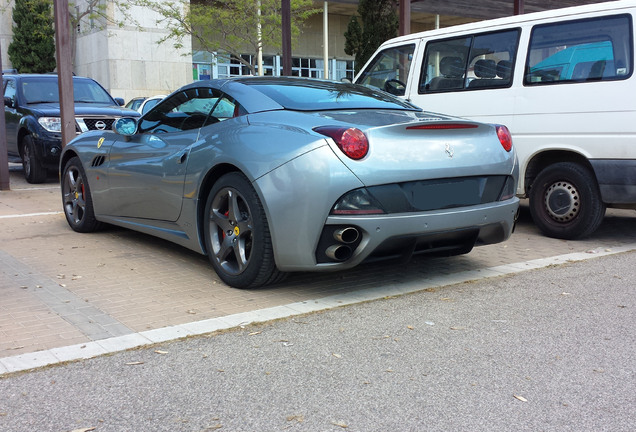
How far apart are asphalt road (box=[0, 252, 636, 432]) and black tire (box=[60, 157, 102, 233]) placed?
342 cm

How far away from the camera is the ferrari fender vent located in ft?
20.8

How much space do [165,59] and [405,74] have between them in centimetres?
2872

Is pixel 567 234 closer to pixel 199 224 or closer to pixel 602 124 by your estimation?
pixel 602 124

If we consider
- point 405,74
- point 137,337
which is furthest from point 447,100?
point 137,337

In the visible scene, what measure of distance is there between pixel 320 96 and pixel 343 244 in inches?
52.5

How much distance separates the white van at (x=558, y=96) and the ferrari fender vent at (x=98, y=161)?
3.64 m

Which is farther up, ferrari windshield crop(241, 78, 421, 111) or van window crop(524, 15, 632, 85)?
van window crop(524, 15, 632, 85)

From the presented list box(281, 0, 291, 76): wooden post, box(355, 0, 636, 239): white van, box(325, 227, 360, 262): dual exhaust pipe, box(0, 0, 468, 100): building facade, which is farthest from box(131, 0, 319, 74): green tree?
box(325, 227, 360, 262): dual exhaust pipe

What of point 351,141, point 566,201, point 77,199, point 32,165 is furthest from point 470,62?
point 32,165

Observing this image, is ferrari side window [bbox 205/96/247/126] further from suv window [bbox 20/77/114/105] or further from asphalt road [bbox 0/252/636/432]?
suv window [bbox 20/77/114/105]

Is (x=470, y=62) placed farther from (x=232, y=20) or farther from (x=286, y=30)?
(x=232, y=20)

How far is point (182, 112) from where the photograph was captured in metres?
5.55

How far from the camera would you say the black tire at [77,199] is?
6.73 metres

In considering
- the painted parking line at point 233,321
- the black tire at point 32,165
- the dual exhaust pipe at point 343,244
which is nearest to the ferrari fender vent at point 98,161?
the painted parking line at point 233,321
